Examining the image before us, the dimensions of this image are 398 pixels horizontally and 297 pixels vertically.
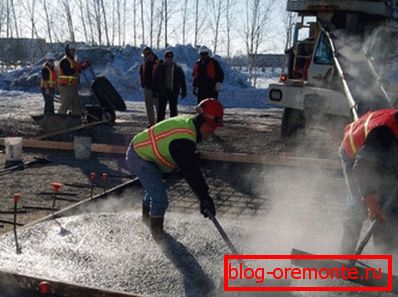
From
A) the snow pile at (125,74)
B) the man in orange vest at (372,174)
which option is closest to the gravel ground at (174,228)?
the man in orange vest at (372,174)

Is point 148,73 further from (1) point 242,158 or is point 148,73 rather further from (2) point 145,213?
(2) point 145,213

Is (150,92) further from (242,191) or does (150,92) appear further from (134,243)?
(134,243)

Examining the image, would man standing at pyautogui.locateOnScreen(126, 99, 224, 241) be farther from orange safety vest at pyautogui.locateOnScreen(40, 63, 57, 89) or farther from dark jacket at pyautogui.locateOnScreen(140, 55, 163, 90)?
orange safety vest at pyautogui.locateOnScreen(40, 63, 57, 89)

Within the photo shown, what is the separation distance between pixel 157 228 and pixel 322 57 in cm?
511

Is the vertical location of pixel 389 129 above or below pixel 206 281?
above

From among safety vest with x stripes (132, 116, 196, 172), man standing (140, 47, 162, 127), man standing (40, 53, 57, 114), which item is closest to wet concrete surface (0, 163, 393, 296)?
safety vest with x stripes (132, 116, 196, 172)

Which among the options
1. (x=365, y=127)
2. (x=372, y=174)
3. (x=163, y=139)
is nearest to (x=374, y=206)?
(x=372, y=174)

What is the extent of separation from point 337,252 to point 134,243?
1.77m

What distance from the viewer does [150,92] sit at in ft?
33.4

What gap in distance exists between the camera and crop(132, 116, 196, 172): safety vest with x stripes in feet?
12.5

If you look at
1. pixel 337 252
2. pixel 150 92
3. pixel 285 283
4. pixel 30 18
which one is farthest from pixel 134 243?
pixel 30 18

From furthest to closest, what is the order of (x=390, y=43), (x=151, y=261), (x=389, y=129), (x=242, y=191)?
(x=390, y=43) → (x=242, y=191) → (x=151, y=261) → (x=389, y=129)

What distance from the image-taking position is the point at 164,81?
970 centimetres

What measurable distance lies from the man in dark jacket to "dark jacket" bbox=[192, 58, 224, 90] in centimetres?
39
